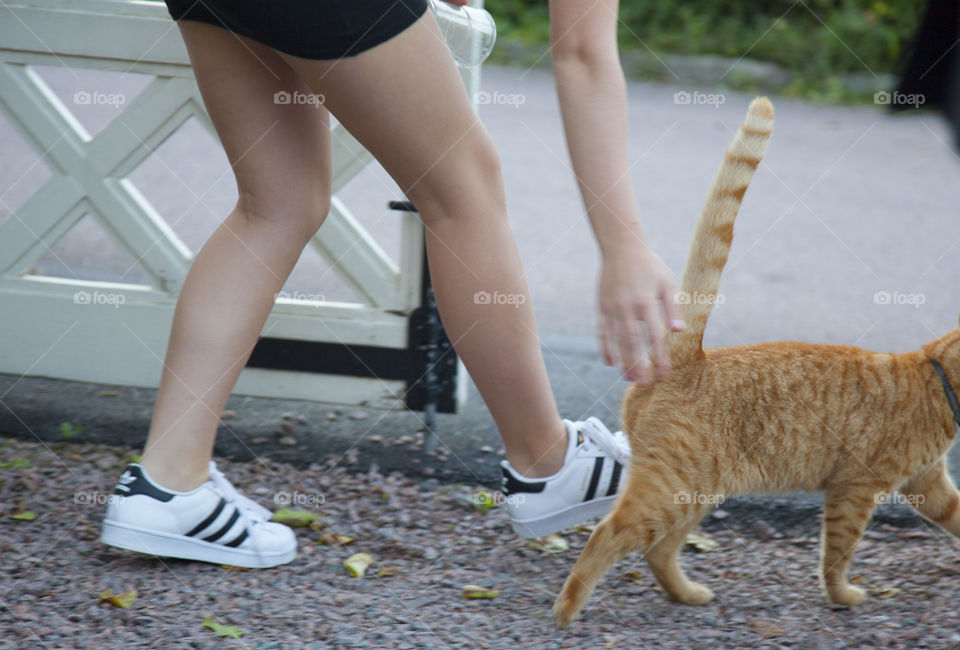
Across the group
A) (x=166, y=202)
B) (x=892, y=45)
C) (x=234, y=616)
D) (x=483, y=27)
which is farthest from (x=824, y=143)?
(x=234, y=616)

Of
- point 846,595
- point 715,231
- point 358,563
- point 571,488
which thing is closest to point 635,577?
point 571,488

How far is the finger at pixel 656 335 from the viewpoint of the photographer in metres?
1.53

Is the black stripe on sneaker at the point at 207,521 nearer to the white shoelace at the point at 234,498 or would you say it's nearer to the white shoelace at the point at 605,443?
the white shoelace at the point at 234,498

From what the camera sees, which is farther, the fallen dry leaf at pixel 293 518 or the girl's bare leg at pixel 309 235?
the fallen dry leaf at pixel 293 518

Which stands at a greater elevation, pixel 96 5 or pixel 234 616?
pixel 96 5

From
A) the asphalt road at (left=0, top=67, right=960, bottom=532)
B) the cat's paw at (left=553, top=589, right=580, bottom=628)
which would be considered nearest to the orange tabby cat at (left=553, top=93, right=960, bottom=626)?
the cat's paw at (left=553, top=589, right=580, bottom=628)

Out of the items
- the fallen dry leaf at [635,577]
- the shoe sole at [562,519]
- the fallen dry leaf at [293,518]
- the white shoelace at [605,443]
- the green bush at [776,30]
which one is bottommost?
the fallen dry leaf at [293,518]

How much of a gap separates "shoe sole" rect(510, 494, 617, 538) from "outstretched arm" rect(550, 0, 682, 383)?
61 cm

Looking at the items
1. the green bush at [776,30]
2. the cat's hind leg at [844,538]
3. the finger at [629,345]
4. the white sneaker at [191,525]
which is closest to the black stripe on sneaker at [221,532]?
the white sneaker at [191,525]

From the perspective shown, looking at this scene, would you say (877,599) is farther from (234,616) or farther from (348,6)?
(348,6)

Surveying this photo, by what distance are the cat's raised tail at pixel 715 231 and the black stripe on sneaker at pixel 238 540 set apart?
1.03m

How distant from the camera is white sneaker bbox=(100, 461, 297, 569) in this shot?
2.05 m

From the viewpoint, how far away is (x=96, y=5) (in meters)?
2.68

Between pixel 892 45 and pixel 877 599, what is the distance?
8.62 meters
